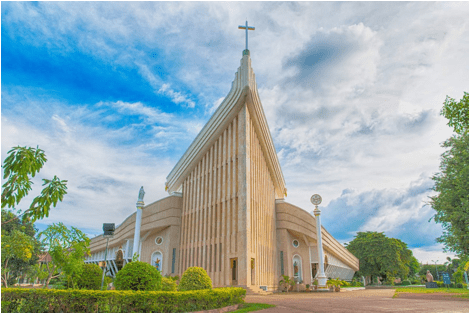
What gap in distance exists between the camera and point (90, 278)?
14.7m

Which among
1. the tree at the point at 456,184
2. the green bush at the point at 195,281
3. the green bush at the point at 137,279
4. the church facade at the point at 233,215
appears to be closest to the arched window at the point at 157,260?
the church facade at the point at 233,215

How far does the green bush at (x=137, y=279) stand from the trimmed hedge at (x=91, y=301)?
1.53 metres

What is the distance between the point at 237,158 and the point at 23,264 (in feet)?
82.7

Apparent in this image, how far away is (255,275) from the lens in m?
24.8

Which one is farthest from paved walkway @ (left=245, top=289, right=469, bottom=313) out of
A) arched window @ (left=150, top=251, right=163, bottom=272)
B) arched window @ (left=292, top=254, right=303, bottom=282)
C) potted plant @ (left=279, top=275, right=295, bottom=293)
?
arched window @ (left=150, top=251, right=163, bottom=272)

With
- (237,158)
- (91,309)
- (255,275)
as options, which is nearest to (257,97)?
(237,158)

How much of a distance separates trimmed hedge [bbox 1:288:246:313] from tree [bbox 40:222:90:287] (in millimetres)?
2484

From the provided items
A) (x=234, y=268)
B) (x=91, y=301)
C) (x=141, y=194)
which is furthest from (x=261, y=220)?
(x=91, y=301)

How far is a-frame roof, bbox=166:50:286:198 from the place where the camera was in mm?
27177

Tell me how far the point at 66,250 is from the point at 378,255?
5129cm

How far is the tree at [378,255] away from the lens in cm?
5134

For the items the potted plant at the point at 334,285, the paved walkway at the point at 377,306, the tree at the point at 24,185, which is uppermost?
the tree at the point at 24,185

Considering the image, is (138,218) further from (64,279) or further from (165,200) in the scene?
(64,279)

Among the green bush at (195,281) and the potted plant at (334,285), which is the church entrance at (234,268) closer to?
the potted plant at (334,285)
